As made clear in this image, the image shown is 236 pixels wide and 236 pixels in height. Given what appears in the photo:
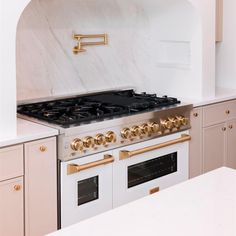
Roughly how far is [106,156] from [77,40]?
99 cm

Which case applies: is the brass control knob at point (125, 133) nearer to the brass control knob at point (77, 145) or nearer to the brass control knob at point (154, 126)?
the brass control knob at point (154, 126)

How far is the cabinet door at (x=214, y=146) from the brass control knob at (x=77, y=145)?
129 centimetres

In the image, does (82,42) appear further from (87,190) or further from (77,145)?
(87,190)

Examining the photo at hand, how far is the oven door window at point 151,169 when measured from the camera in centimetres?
343

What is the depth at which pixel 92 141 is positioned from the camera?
10.1 feet

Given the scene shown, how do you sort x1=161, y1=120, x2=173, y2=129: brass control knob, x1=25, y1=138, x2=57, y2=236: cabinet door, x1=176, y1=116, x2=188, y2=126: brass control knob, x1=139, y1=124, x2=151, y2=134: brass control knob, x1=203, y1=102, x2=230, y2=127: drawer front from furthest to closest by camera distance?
x1=203, y1=102, x2=230, y2=127: drawer front → x1=176, y1=116, x2=188, y2=126: brass control knob → x1=161, y1=120, x2=173, y2=129: brass control knob → x1=139, y1=124, x2=151, y2=134: brass control knob → x1=25, y1=138, x2=57, y2=236: cabinet door

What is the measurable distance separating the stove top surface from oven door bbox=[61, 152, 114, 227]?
0.79ft

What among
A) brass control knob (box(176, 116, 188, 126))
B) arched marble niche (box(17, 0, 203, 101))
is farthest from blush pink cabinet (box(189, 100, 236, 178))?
arched marble niche (box(17, 0, 203, 101))

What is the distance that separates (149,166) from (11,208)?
111 cm

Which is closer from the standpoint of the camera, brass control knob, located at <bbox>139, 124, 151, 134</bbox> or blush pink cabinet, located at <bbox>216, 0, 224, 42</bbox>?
brass control knob, located at <bbox>139, 124, 151, 134</bbox>

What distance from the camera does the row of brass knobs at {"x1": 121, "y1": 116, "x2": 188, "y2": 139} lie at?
330 centimetres

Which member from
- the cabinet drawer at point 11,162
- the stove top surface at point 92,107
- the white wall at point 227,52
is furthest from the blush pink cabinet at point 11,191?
the white wall at point 227,52

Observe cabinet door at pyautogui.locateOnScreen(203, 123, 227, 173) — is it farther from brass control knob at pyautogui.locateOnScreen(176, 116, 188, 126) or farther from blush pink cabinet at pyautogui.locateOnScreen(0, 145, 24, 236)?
blush pink cabinet at pyautogui.locateOnScreen(0, 145, 24, 236)

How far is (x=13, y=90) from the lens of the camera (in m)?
2.79
